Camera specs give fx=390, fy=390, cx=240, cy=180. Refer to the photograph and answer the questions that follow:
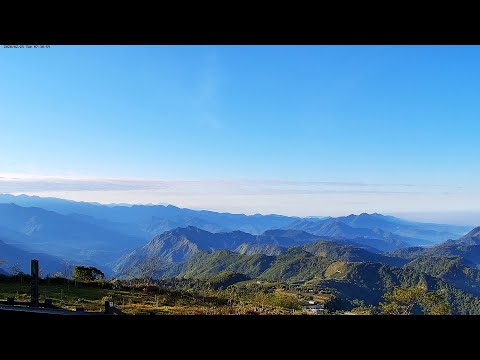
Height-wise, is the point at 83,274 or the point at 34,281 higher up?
the point at 34,281

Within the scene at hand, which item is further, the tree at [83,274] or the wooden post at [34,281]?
the tree at [83,274]

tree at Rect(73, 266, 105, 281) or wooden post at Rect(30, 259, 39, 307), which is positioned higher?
wooden post at Rect(30, 259, 39, 307)

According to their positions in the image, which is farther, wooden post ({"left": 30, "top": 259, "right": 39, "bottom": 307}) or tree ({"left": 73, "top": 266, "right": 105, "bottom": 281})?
tree ({"left": 73, "top": 266, "right": 105, "bottom": 281})

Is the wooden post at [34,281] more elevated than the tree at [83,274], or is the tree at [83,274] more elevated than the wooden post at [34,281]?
the wooden post at [34,281]

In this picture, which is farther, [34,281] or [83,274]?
[83,274]
